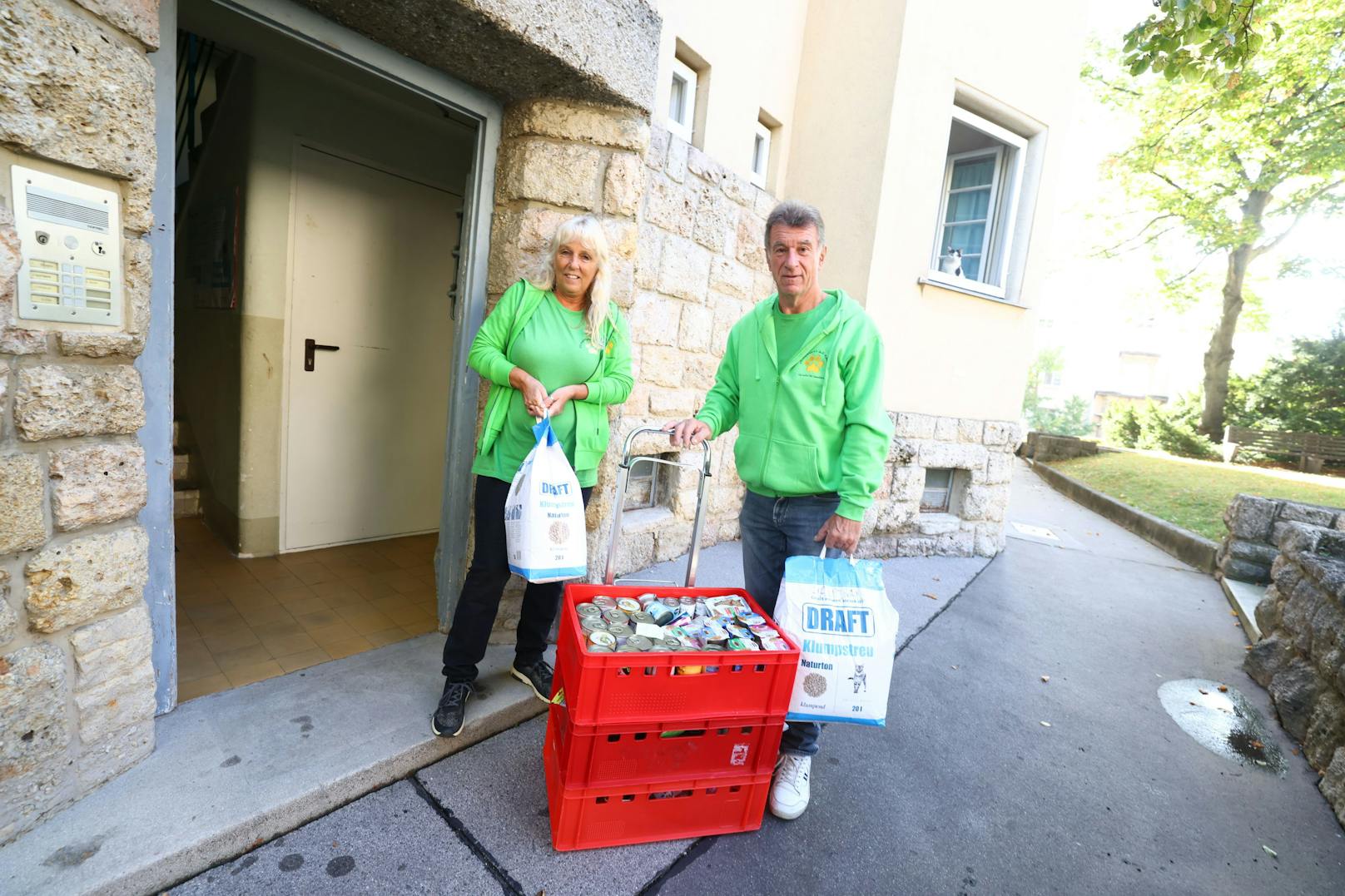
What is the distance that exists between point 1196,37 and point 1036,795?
3.70m

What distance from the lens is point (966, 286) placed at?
5.91 meters

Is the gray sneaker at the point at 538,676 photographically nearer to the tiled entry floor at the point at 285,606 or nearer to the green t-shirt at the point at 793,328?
the tiled entry floor at the point at 285,606

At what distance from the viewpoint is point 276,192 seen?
384 centimetres

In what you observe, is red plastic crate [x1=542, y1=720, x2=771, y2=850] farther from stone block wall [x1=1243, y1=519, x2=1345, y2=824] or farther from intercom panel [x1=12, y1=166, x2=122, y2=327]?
stone block wall [x1=1243, y1=519, x2=1345, y2=824]

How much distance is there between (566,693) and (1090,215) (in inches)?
784

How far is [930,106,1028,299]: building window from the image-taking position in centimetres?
605

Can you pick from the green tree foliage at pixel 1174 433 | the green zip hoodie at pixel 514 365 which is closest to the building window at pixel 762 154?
the green zip hoodie at pixel 514 365

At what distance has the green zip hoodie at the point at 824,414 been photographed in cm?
226

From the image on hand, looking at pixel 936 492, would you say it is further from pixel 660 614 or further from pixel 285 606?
pixel 285 606

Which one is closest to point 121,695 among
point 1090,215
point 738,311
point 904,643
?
point 904,643

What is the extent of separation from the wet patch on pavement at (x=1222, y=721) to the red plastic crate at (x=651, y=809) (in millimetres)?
2696

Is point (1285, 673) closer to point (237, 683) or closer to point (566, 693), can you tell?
point (566, 693)

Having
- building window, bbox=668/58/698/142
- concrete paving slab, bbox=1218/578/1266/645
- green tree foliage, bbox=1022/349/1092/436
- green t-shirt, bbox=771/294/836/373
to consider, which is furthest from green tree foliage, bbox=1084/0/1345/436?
green tree foliage, bbox=1022/349/1092/436

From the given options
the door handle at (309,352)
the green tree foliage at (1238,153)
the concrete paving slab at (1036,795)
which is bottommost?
the concrete paving slab at (1036,795)
